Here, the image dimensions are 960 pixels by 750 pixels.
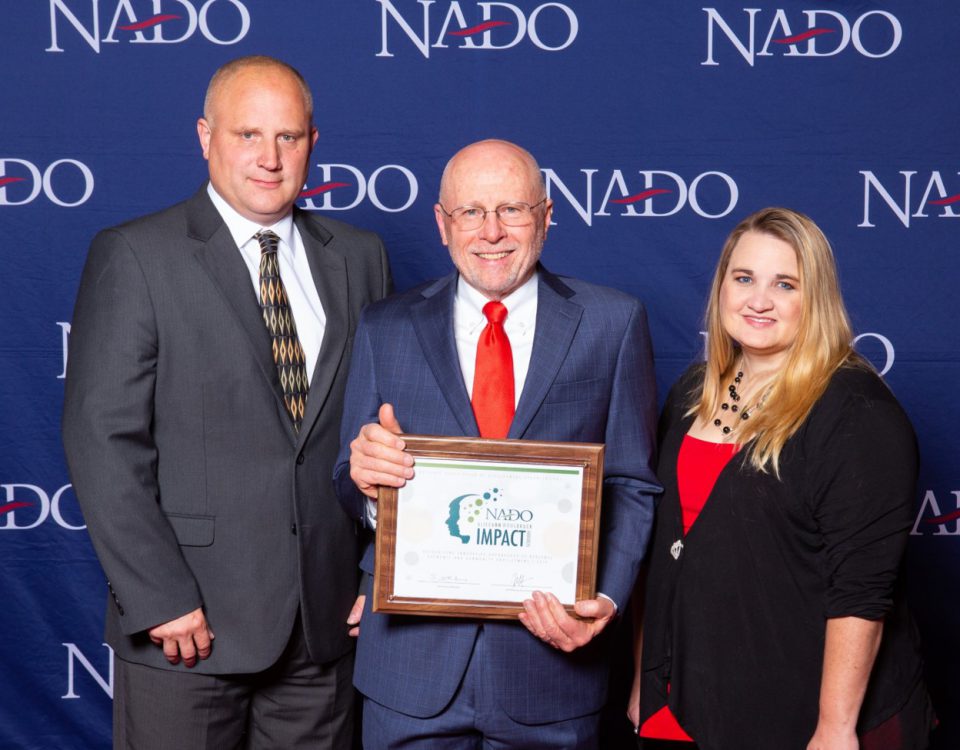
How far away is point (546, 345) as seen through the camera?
185 centimetres

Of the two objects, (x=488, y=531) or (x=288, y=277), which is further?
(x=288, y=277)

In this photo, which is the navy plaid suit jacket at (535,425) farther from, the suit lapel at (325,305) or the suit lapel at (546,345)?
the suit lapel at (325,305)

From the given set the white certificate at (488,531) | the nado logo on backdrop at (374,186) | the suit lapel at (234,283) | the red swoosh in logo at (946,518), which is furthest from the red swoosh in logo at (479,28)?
the red swoosh in logo at (946,518)

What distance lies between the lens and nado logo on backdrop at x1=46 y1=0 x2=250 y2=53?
3.08 metres

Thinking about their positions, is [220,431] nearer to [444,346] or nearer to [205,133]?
[444,346]

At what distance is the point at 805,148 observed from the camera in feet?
10.6

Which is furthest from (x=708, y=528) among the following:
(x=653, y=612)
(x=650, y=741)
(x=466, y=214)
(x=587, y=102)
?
(x=587, y=102)

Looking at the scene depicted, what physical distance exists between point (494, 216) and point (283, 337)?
527 mm

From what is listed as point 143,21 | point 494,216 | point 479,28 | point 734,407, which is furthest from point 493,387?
point 143,21

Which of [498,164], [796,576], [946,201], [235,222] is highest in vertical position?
[946,201]

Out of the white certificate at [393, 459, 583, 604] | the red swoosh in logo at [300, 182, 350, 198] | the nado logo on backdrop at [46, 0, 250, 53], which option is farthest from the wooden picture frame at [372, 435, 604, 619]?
the nado logo on backdrop at [46, 0, 250, 53]

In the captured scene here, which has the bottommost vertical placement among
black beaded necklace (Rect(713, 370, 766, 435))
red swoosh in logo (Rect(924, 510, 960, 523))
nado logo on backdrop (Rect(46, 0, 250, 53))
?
red swoosh in logo (Rect(924, 510, 960, 523))

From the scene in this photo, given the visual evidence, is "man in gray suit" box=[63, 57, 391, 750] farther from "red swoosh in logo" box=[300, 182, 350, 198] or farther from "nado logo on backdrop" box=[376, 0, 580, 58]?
"nado logo on backdrop" box=[376, 0, 580, 58]

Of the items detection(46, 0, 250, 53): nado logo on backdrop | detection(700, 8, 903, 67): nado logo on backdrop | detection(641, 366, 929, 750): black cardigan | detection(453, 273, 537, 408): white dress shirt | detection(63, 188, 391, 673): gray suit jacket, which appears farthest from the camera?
detection(700, 8, 903, 67): nado logo on backdrop
